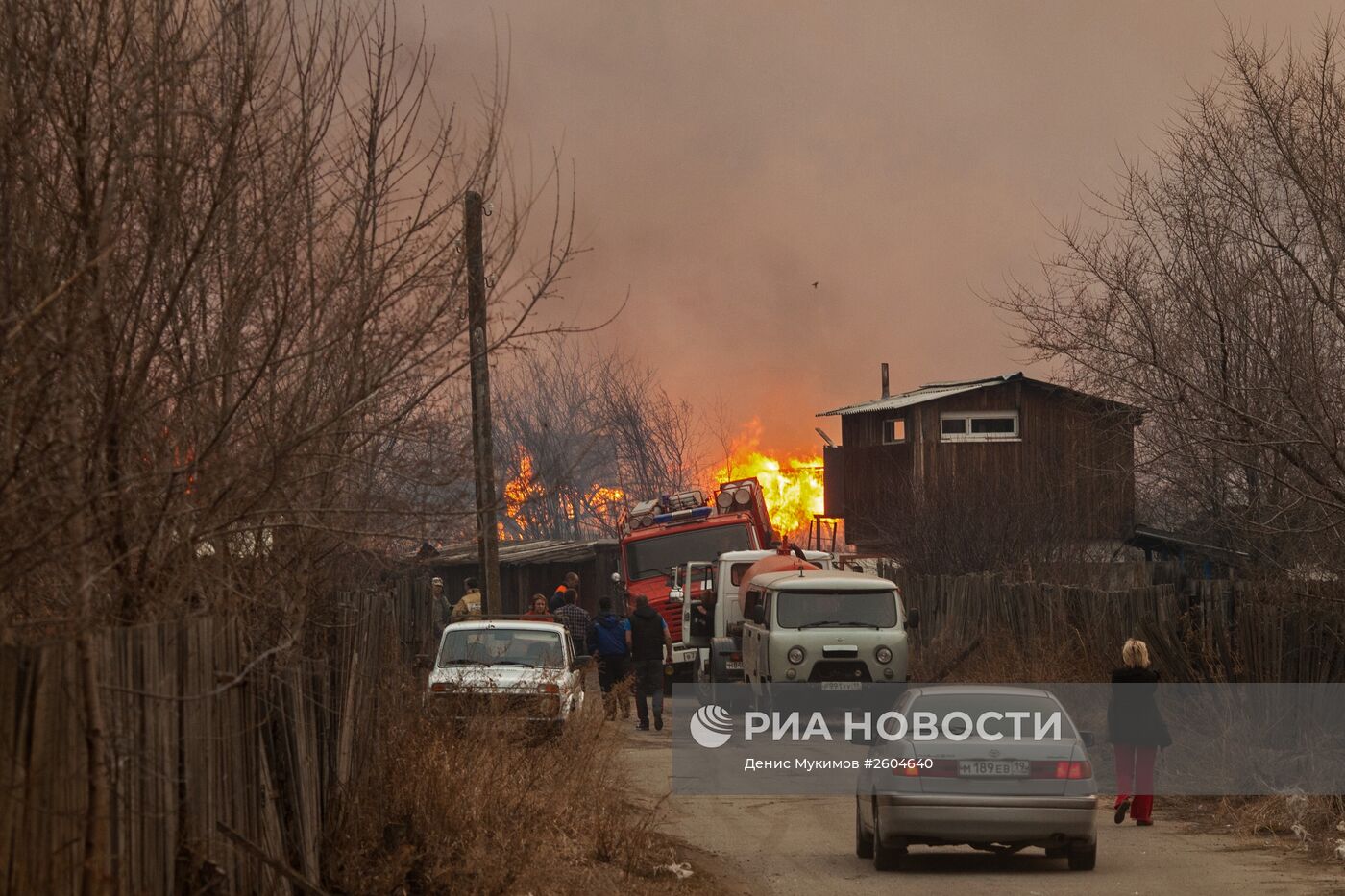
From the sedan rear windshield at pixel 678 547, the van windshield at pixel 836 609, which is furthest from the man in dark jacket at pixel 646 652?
the sedan rear windshield at pixel 678 547

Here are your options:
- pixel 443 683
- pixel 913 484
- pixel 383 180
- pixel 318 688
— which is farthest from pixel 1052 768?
pixel 913 484

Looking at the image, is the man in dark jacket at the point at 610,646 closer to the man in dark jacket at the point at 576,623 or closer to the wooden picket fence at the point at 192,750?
the man in dark jacket at the point at 576,623

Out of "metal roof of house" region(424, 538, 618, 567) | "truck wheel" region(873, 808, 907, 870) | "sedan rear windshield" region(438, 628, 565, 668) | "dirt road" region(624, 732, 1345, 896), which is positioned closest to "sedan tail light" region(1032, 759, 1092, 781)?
"dirt road" region(624, 732, 1345, 896)

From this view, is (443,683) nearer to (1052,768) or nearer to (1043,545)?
(1052,768)

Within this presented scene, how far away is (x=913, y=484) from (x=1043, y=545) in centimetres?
740

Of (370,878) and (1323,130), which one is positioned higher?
(1323,130)

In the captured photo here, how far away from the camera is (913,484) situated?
42.8 meters

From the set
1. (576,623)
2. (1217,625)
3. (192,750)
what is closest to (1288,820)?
(1217,625)

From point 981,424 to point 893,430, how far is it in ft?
10.7

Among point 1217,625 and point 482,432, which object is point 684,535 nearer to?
point 482,432

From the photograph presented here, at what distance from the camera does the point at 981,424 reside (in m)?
51.8

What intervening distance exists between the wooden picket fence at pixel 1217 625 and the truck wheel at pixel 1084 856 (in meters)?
4.71

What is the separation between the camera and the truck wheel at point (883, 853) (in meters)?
12.7

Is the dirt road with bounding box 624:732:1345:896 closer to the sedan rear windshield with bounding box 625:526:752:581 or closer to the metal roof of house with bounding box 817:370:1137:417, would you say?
the sedan rear windshield with bounding box 625:526:752:581
